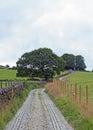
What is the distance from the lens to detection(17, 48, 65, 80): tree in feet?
437

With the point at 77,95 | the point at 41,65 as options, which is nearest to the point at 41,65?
the point at 41,65

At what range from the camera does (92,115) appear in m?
21.7

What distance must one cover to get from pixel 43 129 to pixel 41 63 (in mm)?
114022

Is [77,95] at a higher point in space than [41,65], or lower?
lower

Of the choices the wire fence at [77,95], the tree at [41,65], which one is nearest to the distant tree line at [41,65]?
the tree at [41,65]

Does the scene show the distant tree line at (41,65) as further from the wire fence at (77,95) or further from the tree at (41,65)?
the wire fence at (77,95)

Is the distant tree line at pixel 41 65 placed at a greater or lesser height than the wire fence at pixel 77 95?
greater

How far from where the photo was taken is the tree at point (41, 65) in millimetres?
133125

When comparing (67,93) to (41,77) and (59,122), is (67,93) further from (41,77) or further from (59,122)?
(41,77)

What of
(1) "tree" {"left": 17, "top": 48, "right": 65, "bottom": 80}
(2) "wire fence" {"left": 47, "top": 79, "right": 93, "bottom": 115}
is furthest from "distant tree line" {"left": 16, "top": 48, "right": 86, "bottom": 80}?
(2) "wire fence" {"left": 47, "top": 79, "right": 93, "bottom": 115}

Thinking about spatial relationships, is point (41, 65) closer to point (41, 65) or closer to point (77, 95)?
point (41, 65)

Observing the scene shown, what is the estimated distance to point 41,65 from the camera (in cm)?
13475

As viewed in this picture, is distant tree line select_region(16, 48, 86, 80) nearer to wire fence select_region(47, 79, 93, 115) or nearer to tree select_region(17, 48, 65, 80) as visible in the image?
tree select_region(17, 48, 65, 80)

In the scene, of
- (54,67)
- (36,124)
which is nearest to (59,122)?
(36,124)
